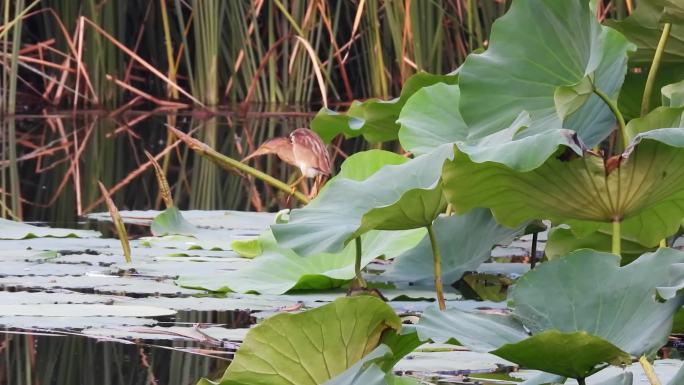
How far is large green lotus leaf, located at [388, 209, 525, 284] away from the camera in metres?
1.93

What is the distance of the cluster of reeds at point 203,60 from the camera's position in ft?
17.3

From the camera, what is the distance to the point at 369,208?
5.11ft

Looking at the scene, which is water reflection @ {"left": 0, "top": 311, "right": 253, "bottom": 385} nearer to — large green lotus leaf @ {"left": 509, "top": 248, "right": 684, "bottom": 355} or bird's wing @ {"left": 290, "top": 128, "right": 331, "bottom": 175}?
→ large green lotus leaf @ {"left": 509, "top": 248, "right": 684, "bottom": 355}

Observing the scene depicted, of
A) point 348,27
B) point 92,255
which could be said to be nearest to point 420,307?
point 92,255

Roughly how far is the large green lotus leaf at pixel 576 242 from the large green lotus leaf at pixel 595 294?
62 centimetres

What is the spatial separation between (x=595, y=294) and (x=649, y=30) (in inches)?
33.1

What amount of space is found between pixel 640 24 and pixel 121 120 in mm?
4362

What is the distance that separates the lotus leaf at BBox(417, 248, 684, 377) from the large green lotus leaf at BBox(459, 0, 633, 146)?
416mm

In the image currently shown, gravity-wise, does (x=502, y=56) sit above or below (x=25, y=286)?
above

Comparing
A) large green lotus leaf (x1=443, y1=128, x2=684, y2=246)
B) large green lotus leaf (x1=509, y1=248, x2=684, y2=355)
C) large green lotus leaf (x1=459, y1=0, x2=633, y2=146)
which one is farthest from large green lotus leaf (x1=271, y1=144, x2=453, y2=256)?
→ large green lotus leaf (x1=509, y1=248, x2=684, y2=355)

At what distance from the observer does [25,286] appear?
1910 mm

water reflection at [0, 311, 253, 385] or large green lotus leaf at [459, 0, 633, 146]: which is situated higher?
large green lotus leaf at [459, 0, 633, 146]

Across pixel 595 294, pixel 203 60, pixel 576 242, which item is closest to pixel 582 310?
pixel 595 294

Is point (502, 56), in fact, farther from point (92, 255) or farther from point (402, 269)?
point (92, 255)
